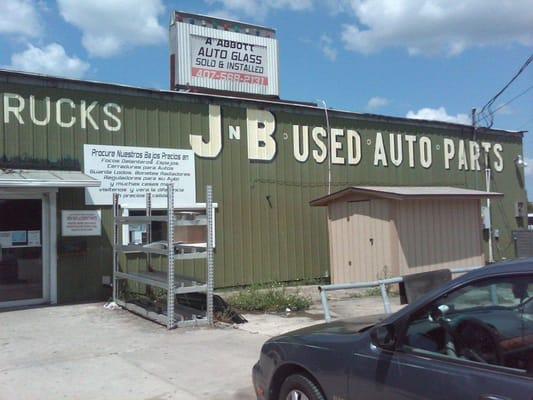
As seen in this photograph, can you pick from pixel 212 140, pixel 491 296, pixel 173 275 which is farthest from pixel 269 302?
pixel 491 296

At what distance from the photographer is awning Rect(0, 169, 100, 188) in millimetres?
10922

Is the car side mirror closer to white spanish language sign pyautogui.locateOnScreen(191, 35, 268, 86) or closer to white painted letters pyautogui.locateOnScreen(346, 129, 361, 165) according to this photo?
white spanish language sign pyautogui.locateOnScreen(191, 35, 268, 86)

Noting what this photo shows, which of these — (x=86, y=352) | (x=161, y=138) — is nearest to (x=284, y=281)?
(x=161, y=138)

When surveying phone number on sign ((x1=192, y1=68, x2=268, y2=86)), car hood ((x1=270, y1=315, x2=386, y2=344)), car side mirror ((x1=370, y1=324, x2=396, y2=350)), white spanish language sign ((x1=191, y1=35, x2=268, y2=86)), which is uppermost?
white spanish language sign ((x1=191, y1=35, x2=268, y2=86))

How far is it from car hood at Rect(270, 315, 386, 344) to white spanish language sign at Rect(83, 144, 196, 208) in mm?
8768

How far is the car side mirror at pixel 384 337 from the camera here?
3.86m

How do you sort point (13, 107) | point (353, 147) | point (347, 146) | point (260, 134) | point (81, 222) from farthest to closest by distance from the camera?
point (353, 147)
point (347, 146)
point (260, 134)
point (81, 222)
point (13, 107)

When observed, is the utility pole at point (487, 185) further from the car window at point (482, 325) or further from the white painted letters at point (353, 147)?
the car window at point (482, 325)

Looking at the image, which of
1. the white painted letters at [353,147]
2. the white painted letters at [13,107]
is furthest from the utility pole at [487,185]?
the white painted letters at [13,107]

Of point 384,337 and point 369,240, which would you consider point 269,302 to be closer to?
point 369,240

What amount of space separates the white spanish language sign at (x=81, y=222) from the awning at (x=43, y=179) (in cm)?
87

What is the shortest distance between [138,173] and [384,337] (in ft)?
33.4

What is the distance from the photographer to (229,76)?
16078 millimetres

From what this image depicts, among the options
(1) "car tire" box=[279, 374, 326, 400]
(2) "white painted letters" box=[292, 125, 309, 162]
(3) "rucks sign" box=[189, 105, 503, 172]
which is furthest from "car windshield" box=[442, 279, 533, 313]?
(2) "white painted letters" box=[292, 125, 309, 162]
